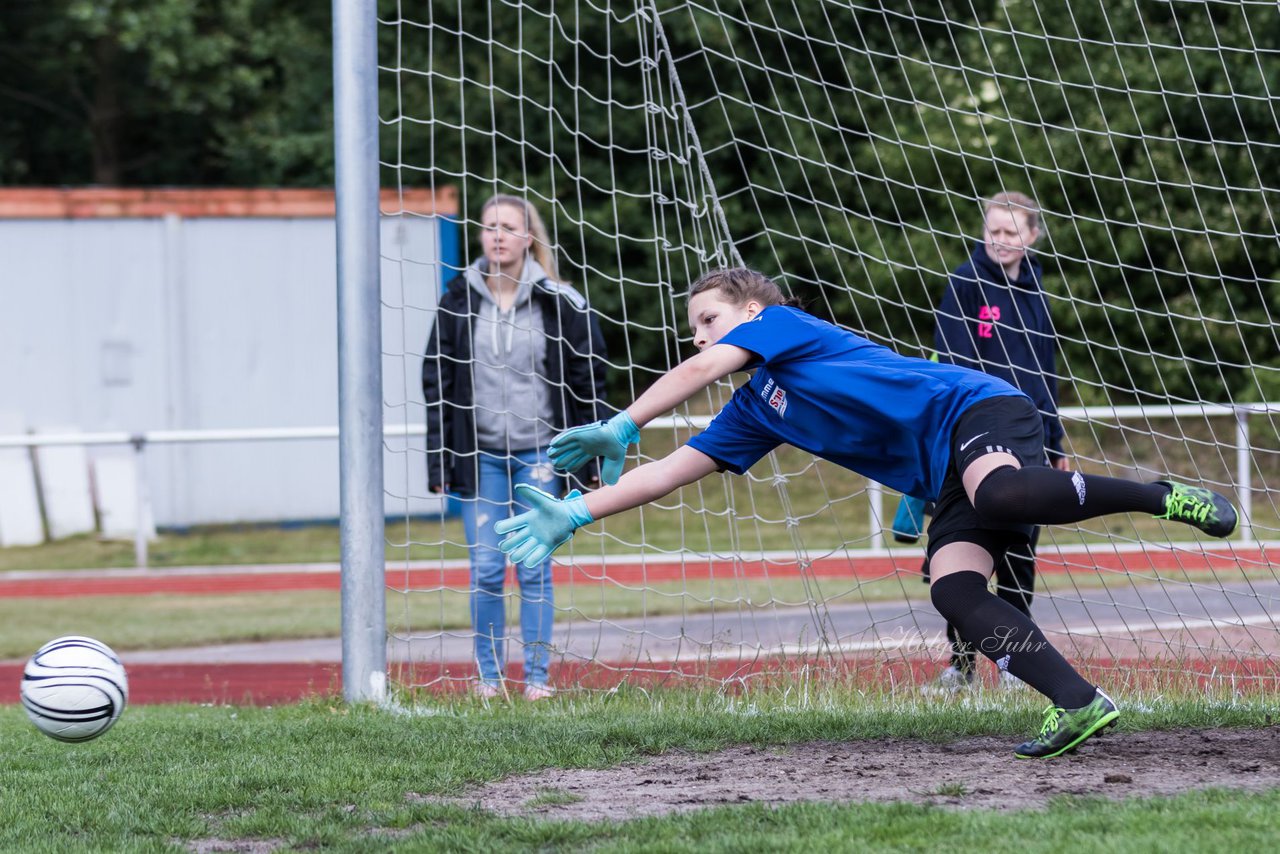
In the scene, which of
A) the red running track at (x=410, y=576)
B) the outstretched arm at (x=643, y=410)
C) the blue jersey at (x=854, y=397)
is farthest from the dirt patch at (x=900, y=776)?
the red running track at (x=410, y=576)

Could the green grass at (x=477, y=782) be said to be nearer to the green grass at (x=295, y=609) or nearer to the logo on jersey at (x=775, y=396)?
the logo on jersey at (x=775, y=396)

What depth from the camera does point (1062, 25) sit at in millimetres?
15852

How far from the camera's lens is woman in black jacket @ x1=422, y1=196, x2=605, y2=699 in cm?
618

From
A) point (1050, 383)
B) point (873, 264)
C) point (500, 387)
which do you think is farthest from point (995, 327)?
point (873, 264)

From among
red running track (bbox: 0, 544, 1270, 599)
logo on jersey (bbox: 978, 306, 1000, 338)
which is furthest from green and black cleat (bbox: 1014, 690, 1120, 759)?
red running track (bbox: 0, 544, 1270, 599)

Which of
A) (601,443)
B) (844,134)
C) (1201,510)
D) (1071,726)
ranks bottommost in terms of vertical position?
(1071,726)

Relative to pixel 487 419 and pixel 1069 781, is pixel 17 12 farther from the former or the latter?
pixel 1069 781

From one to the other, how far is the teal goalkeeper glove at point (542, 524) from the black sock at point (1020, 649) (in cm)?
116

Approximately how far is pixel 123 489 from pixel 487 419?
9.09 metres

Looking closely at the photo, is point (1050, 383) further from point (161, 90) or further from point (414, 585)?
point (161, 90)

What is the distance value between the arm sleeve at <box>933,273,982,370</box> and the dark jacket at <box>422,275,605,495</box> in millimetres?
1485

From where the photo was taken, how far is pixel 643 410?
4.28m

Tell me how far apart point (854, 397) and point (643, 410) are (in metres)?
0.62

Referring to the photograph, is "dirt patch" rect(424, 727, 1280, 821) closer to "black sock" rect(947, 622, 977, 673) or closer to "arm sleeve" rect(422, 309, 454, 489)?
"black sock" rect(947, 622, 977, 673)
